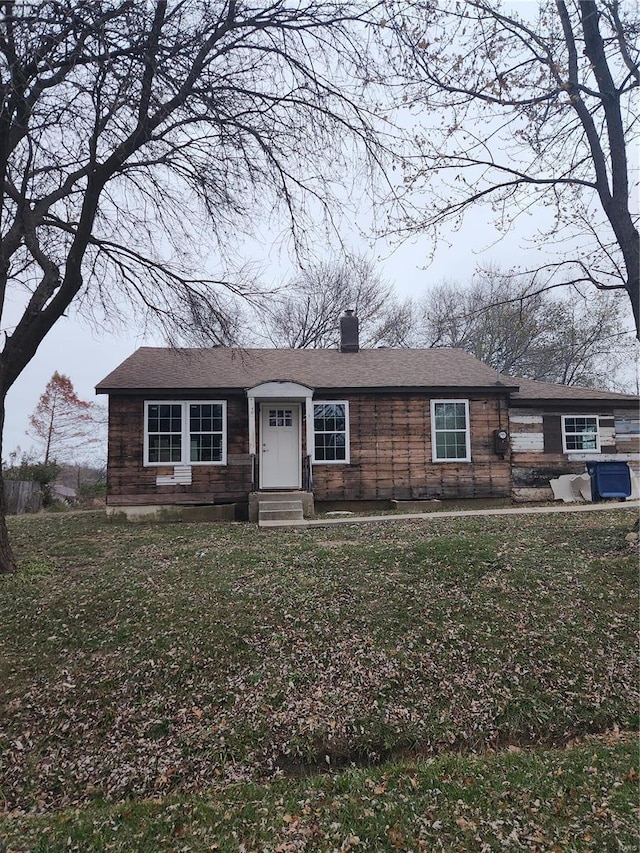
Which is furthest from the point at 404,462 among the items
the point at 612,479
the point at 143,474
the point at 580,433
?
the point at 143,474

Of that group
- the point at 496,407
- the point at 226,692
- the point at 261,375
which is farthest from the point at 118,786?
the point at 496,407

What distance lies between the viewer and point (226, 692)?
4445 mm

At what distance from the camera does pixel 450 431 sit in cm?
1301

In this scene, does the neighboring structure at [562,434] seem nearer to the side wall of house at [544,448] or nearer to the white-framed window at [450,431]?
the side wall of house at [544,448]

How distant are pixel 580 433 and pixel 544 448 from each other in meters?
1.05

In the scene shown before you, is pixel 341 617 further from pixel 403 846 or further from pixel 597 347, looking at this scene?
pixel 597 347

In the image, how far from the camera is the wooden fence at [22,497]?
1648cm

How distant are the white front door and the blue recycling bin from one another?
7.01 meters

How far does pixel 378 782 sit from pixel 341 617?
2.01 metres

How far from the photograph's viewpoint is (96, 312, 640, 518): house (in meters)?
12.2

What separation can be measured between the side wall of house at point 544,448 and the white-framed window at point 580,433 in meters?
0.10

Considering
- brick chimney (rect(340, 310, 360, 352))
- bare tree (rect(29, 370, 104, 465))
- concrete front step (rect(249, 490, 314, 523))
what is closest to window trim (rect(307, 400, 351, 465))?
concrete front step (rect(249, 490, 314, 523))

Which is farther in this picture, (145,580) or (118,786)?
(145,580)

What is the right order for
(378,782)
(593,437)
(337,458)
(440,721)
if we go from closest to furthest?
(378,782) < (440,721) < (337,458) < (593,437)
